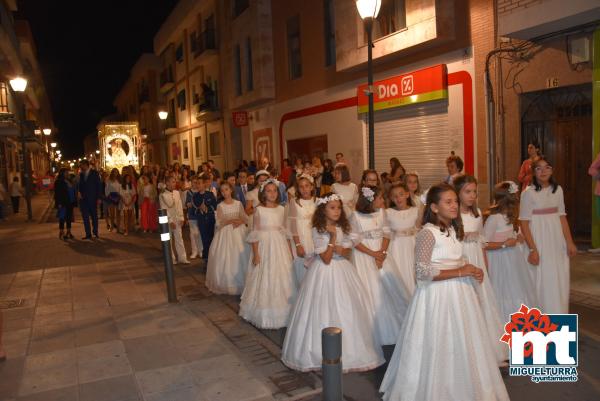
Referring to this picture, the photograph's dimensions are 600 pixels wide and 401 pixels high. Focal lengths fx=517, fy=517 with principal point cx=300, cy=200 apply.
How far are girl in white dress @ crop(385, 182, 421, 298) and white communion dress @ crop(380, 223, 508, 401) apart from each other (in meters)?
2.21

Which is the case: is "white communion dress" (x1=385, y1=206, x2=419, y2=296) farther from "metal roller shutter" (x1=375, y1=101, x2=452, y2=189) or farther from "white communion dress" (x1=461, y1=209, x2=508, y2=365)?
"metal roller shutter" (x1=375, y1=101, x2=452, y2=189)

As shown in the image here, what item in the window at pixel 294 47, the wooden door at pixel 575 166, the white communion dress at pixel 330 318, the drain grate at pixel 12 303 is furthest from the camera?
the window at pixel 294 47

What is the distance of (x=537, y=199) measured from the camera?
565cm

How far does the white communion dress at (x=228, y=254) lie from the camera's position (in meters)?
7.88

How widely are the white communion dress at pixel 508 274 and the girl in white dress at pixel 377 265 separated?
39.7 inches

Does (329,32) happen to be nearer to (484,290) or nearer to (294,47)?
(294,47)

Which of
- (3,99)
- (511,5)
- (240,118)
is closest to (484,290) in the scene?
(511,5)

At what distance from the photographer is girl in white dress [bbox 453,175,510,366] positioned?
14.9ft

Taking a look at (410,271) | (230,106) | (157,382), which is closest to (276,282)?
(410,271)

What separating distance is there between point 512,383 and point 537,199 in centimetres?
217

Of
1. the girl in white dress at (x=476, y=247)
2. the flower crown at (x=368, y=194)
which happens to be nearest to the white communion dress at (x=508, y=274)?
the girl in white dress at (x=476, y=247)

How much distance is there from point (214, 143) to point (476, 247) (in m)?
25.6

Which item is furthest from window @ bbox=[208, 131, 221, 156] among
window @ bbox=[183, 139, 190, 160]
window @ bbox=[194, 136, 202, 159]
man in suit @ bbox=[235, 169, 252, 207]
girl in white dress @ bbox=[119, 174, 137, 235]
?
man in suit @ bbox=[235, 169, 252, 207]

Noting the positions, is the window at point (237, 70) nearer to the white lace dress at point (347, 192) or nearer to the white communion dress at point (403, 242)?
the white lace dress at point (347, 192)
